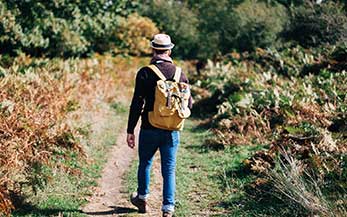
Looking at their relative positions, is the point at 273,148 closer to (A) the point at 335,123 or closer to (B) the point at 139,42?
(A) the point at 335,123

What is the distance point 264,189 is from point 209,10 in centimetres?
2803

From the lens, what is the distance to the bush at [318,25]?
16.4 m

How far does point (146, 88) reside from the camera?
5.82 m

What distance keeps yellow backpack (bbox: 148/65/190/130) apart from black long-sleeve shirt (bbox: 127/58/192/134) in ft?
0.18

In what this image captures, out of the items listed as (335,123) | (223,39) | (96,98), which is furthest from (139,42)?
(335,123)

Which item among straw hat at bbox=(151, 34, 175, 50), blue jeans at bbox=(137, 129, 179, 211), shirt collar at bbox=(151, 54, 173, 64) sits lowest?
blue jeans at bbox=(137, 129, 179, 211)

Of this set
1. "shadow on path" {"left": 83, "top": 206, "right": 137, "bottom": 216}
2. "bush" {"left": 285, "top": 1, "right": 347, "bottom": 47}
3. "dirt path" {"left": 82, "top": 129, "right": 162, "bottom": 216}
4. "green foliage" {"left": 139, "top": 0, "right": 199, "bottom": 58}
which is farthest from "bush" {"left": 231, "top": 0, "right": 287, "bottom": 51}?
"shadow on path" {"left": 83, "top": 206, "right": 137, "bottom": 216}

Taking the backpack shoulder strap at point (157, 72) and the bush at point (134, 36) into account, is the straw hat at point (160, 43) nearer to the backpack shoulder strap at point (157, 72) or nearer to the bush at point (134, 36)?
the backpack shoulder strap at point (157, 72)

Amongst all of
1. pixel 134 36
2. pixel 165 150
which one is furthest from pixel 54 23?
pixel 134 36

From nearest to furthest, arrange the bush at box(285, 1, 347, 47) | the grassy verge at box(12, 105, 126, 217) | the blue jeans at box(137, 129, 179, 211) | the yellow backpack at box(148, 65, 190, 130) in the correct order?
the yellow backpack at box(148, 65, 190, 130) → the blue jeans at box(137, 129, 179, 211) → the grassy verge at box(12, 105, 126, 217) → the bush at box(285, 1, 347, 47)

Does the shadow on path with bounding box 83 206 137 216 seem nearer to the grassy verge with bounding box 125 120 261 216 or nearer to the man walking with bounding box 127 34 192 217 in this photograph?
the grassy verge with bounding box 125 120 261 216

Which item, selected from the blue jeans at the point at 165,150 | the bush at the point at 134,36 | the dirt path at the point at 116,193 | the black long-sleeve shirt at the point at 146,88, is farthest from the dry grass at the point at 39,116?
the bush at the point at 134,36

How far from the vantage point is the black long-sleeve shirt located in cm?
580

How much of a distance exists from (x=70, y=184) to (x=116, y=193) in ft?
2.18
